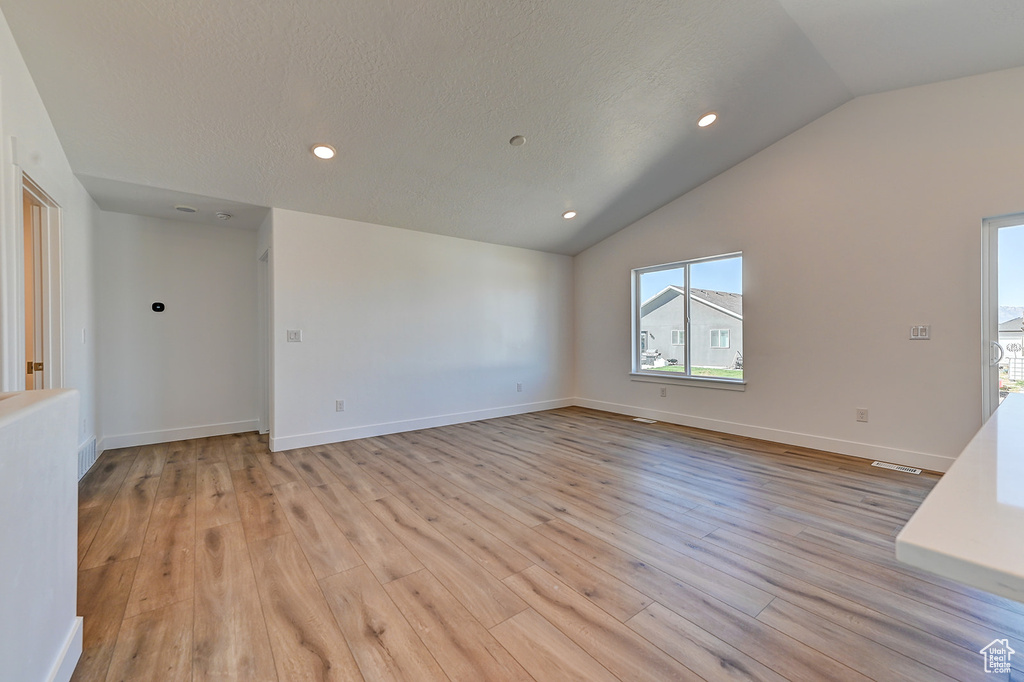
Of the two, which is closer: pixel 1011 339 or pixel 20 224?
pixel 20 224

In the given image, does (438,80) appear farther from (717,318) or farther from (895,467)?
(895,467)

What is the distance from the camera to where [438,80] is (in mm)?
2596

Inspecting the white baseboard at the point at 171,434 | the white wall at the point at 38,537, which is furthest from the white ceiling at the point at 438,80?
the white baseboard at the point at 171,434

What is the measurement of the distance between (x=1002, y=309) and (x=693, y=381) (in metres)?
2.33

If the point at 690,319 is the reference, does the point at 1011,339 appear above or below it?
below

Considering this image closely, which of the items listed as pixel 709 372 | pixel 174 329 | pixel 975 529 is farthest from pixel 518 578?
pixel 174 329

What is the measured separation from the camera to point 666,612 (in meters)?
1.54

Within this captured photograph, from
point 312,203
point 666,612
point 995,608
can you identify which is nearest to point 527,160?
point 312,203

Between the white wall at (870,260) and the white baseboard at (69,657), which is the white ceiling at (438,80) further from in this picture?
the white baseboard at (69,657)

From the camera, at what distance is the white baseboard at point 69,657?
3.77 ft

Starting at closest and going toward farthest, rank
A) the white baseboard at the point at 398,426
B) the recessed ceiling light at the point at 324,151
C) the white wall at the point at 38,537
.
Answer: the white wall at the point at 38,537, the recessed ceiling light at the point at 324,151, the white baseboard at the point at 398,426

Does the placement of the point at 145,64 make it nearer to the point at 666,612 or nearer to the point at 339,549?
the point at 339,549

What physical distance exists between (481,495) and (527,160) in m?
2.77

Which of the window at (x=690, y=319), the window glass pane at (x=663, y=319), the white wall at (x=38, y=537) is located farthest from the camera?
the window glass pane at (x=663, y=319)
